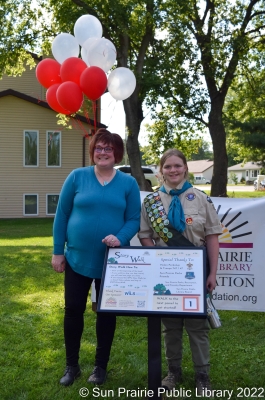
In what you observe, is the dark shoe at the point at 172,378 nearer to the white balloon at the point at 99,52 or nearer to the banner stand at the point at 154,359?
the banner stand at the point at 154,359

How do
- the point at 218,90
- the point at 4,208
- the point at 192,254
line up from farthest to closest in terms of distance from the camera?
the point at 4,208
the point at 218,90
the point at 192,254

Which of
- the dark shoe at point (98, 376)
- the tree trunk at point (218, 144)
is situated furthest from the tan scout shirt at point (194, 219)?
the tree trunk at point (218, 144)

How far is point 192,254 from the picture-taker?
3232 mm

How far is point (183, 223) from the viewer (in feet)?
11.5

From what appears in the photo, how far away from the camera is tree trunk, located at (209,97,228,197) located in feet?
64.8

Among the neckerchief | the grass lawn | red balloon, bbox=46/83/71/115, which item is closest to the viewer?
the neckerchief

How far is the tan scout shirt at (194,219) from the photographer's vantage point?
11.6ft

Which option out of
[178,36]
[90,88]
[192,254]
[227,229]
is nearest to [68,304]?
[192,254]

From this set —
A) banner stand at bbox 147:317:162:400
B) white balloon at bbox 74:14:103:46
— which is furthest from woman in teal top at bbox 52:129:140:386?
white balloon at bbox 74:14:103:46

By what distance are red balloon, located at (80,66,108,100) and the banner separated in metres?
2.18

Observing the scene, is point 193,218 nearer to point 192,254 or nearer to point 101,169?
point 192,254

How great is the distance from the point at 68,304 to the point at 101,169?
103 cm

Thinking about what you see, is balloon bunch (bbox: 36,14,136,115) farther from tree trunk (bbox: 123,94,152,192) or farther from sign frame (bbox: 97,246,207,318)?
tree trunk (bbox: 123,94,152,192)

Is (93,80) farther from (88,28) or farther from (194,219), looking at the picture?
(194,219)
